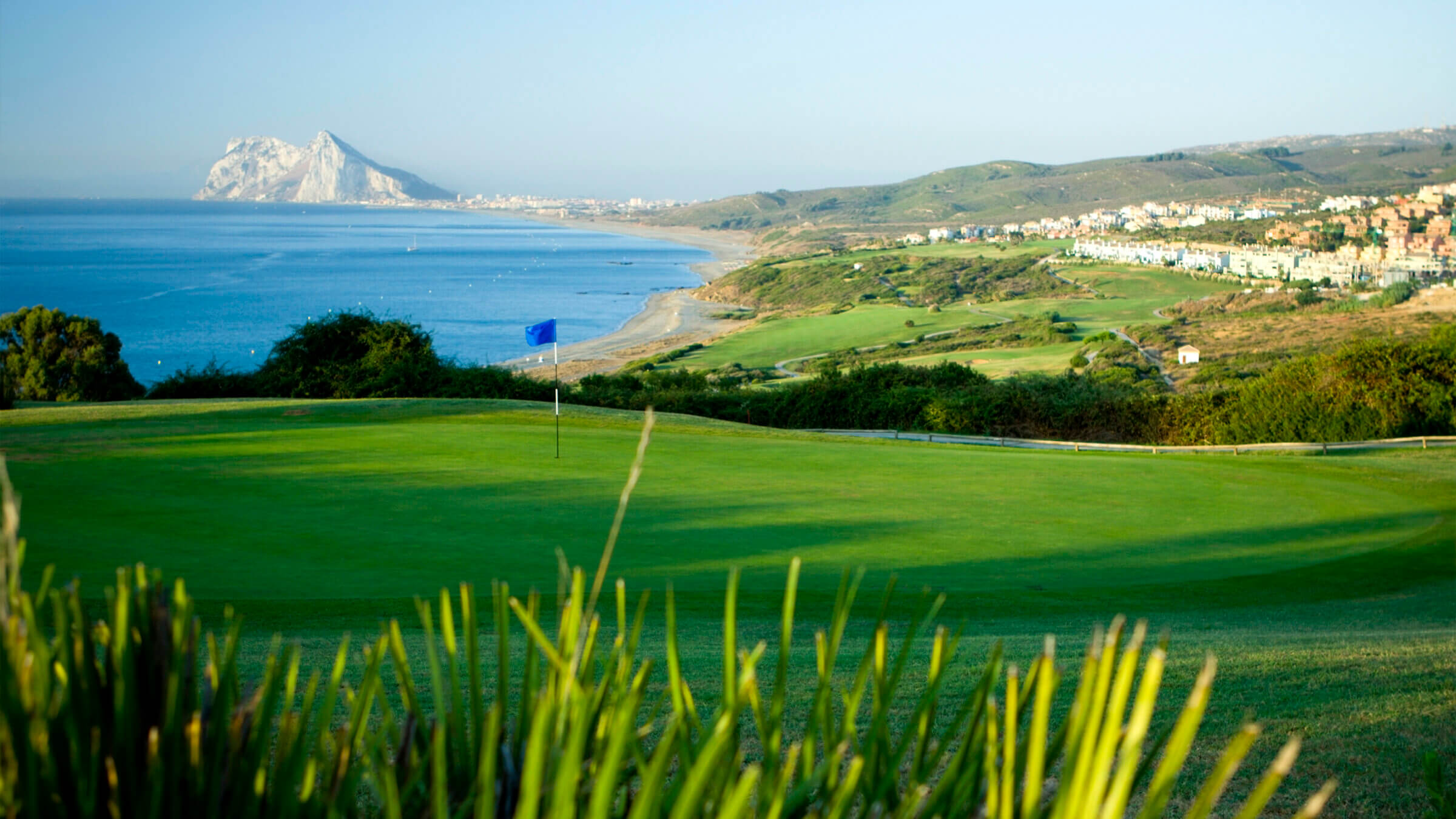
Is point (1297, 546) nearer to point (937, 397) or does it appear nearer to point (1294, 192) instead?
point (937, 397)

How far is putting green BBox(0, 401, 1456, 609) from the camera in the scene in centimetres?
908

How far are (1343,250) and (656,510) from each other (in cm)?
9034

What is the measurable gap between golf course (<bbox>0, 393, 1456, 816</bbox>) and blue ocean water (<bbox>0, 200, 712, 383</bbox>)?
32073mm

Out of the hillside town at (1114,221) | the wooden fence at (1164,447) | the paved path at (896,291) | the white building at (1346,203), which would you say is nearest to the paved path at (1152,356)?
the wooden fence at (1164,447)

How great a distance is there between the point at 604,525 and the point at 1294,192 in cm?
16651

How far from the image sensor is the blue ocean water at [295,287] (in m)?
75.5

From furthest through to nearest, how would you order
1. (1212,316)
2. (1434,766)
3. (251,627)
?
(1212,316) → (251,627) → (1434,766)

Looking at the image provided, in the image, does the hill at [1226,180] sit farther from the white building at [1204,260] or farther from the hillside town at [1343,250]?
the white building at [1204,260]

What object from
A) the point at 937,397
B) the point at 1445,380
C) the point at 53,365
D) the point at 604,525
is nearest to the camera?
the point at 604,525

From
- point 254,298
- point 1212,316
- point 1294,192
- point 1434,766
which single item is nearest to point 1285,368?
point 1434,766

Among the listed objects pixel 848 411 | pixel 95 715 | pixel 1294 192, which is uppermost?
pixel 1294 192

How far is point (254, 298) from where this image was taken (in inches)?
3804

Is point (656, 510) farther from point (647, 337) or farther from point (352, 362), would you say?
point (647, 337)

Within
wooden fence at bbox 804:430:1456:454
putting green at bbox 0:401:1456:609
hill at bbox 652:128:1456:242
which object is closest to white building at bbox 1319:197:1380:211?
hill at bbox 652:128:1456:242
